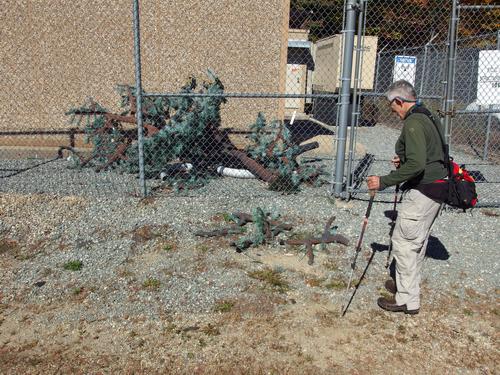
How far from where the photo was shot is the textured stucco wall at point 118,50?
9.13 meters

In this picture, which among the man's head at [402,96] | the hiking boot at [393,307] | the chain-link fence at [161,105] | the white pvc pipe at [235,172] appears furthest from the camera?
the white pvc pipe at [235,172]

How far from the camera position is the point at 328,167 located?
9203 millimetres

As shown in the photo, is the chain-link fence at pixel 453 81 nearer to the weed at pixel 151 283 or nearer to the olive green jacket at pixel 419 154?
the olive green jacket at pixel 419 154

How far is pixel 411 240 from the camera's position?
4176 mm

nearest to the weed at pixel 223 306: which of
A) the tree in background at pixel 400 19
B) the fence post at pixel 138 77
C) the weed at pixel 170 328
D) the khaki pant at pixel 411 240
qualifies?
the weed at pixel 170 328

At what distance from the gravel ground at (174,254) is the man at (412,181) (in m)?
0.37

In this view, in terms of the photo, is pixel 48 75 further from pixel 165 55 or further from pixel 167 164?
pixel 167 164

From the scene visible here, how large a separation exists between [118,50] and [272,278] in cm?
626

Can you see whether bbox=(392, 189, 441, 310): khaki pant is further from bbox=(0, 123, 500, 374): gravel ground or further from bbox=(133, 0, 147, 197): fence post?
bbox=(133, 0, 147, 197): fence post

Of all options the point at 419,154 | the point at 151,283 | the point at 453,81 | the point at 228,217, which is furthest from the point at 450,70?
the point at 151,283

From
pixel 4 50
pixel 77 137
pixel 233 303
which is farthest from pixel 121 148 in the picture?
pixel 233 303

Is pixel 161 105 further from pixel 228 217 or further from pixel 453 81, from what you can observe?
pixel 453 81

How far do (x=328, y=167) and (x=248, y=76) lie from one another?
2.31m

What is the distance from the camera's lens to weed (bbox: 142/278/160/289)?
4621 millimetres
